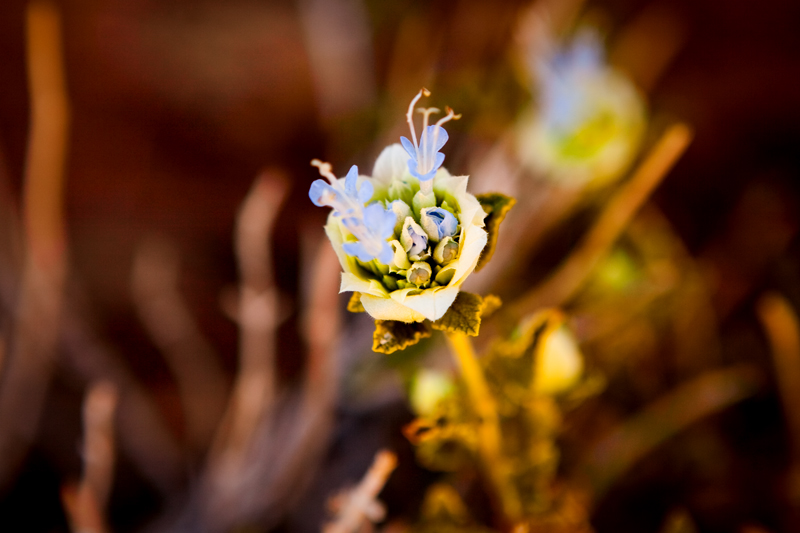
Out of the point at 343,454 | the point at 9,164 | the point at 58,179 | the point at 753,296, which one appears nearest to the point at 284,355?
the point at 343,454

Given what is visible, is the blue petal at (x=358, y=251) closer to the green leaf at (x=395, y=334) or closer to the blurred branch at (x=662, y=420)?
the green leaf at (x=395, y=334)

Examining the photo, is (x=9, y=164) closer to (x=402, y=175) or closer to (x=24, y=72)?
(x=24, y=72)

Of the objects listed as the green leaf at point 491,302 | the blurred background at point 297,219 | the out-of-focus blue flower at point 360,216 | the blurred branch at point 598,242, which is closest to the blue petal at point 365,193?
the out-of-focus blue flower at point 360,216

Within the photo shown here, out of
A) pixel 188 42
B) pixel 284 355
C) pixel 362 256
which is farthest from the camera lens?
pixel 188 42

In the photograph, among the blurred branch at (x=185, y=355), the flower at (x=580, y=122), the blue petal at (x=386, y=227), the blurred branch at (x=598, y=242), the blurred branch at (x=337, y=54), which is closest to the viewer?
the blue petal at (x=386, y=227)

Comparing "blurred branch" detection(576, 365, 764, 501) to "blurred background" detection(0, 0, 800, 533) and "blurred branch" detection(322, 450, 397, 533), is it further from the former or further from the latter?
"blurred branch" detection(322, 450, 397, 533)

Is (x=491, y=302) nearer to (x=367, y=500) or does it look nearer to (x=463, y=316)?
(x=463, y=316)

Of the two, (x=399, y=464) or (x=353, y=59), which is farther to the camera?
(x=353, y=59)

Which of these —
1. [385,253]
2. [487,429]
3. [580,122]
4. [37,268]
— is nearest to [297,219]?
[37,268]
